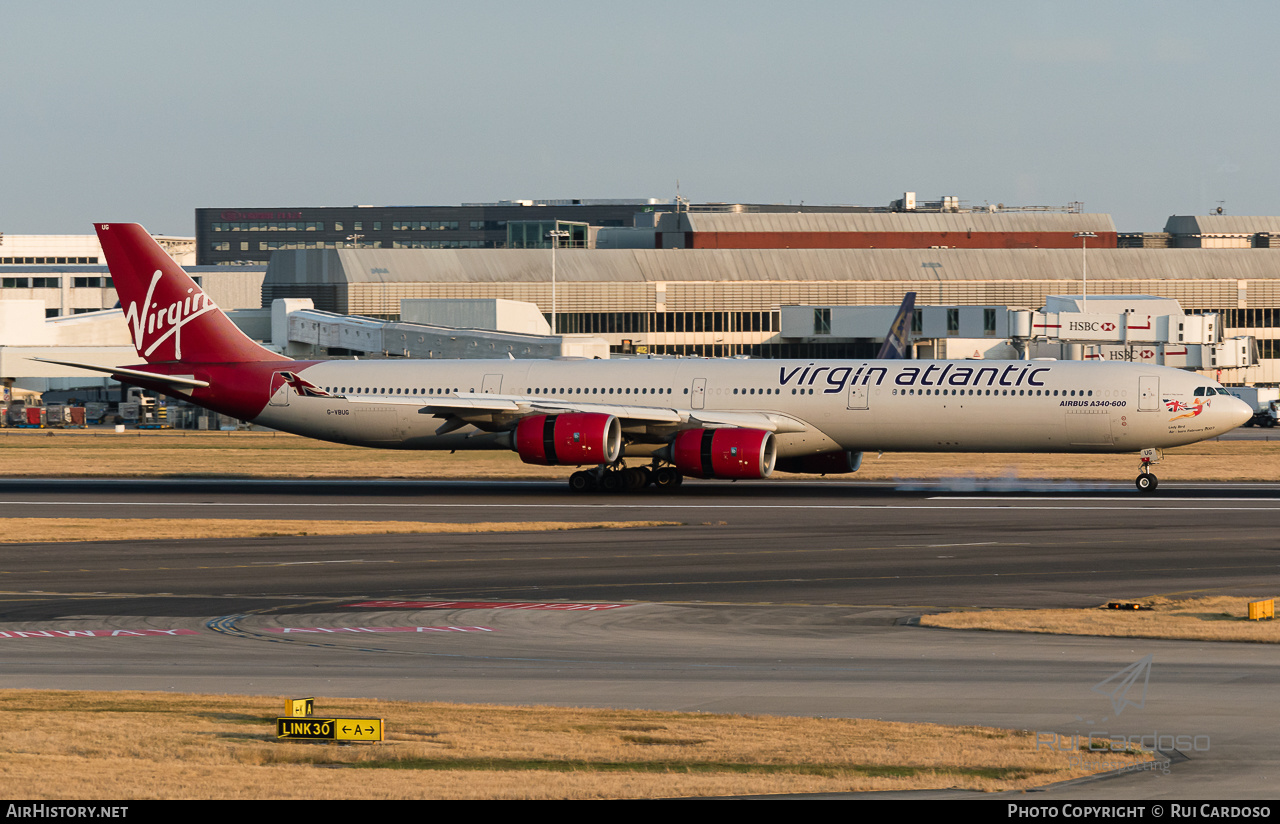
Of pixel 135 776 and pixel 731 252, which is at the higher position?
pixel 731 252

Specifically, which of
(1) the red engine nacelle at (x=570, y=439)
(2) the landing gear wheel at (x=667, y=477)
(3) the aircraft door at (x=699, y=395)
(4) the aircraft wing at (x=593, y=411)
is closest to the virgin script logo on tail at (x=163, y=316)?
(4) the aircraft wing at (x=593, y=411)

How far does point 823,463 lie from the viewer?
5531 centimetres

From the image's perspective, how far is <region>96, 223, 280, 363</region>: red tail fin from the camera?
58312 millimetres

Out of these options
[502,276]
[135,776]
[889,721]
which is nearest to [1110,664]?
[889,721]

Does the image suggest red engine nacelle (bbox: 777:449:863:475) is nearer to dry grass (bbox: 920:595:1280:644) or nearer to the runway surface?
the runway surface

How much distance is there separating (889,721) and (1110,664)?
5.22m

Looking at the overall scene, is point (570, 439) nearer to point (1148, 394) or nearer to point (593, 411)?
point (593, 411)

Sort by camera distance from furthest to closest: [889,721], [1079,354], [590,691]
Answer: [1079,354]
[590,691]
[889,721]

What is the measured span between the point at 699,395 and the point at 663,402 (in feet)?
4.63

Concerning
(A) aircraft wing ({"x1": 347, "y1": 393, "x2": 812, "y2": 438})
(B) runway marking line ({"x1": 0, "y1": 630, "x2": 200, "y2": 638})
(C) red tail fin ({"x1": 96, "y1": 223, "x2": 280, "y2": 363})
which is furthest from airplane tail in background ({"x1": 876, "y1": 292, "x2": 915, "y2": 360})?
(B) runway marking line ({"x1": 0, "y1": 630, "x2": 200, "y2": 638})

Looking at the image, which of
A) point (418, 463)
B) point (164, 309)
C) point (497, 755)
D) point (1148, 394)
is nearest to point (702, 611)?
point (497, 755)

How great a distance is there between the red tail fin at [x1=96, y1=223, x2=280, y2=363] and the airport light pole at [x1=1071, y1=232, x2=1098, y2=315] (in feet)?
229
